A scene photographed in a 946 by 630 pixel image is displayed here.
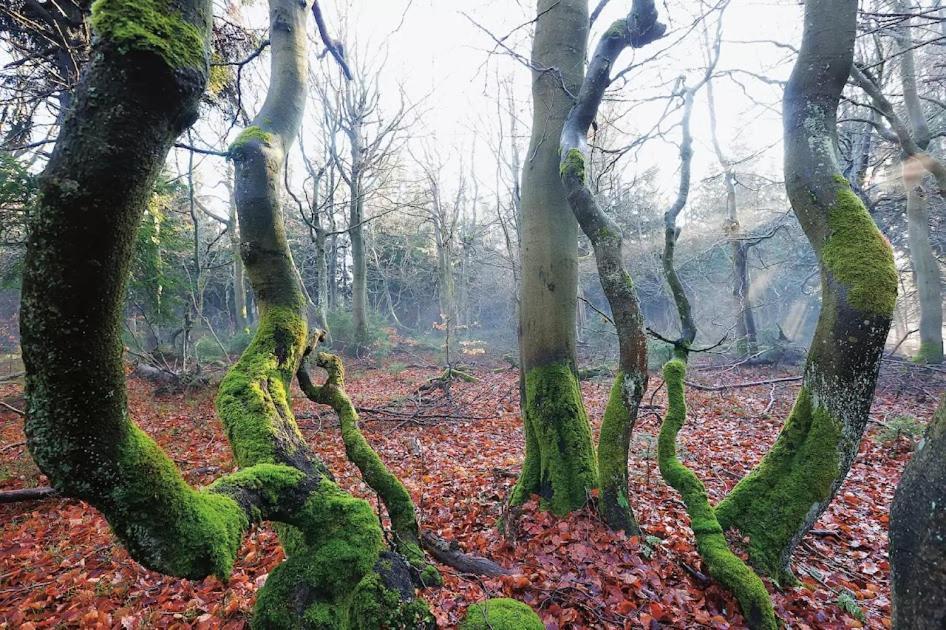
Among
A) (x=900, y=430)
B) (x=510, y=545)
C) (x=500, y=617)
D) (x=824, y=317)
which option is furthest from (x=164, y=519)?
(x=900, y=430)

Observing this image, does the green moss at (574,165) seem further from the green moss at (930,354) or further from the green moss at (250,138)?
the green moss at (930,354)

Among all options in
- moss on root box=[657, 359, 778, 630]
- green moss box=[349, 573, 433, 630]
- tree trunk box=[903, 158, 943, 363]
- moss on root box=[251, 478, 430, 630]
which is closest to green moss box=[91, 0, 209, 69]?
moss on root box=[251, 478, 430, 630]

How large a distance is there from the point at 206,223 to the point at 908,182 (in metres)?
31.0

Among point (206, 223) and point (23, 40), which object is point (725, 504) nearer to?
point (23, 40)

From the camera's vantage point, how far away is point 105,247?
1.02m

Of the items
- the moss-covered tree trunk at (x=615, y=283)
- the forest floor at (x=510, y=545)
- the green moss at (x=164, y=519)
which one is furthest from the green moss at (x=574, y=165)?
the green moss at (x=164, y=519)

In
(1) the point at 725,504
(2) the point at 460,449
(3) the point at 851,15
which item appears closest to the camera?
(3) the point at 851,15

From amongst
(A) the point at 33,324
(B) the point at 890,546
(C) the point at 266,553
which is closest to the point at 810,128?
(B) the point at 890,546

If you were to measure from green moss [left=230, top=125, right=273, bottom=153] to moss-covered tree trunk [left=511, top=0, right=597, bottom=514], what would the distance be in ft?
8.44

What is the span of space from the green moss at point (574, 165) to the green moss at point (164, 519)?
3489 millimetres

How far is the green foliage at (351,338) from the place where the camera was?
1877 centimetres

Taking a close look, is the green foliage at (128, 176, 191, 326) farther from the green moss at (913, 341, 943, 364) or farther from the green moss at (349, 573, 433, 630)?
the green moss at (913, 341, 943, 364)

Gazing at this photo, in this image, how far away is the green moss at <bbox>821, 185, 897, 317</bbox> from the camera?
297cm

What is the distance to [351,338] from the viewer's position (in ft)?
62.6
